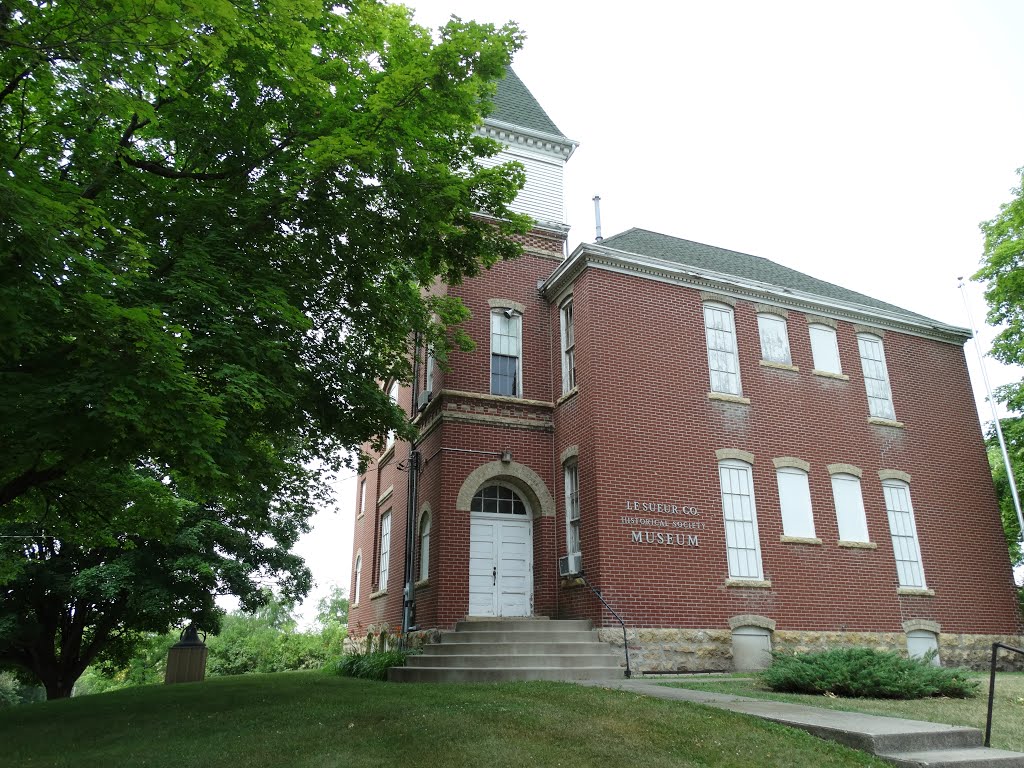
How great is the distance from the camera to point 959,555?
17016 millimetres

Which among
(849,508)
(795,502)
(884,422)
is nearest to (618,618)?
(795,502)

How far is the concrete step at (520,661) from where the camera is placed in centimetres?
1185

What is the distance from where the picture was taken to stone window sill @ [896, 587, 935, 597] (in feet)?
52.0

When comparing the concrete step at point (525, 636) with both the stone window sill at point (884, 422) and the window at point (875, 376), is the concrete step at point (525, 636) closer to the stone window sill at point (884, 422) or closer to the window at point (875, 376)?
the stone window sill at point (884, 422)

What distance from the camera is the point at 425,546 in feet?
52.6

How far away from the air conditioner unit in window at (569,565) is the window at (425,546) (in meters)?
2.79

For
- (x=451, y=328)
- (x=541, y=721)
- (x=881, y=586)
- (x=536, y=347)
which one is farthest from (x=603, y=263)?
(x=541, y=721)

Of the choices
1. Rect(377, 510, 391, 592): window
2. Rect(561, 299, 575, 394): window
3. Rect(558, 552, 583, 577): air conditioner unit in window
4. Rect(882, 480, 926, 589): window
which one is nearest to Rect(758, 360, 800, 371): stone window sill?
Rect(882, 480, 926, 589): window

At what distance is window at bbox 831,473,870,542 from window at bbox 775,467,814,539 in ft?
2.63

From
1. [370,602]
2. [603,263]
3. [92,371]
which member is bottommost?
[370,602]

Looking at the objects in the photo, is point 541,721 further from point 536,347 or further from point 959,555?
point 959,555

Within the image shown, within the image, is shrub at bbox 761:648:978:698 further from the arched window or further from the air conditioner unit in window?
the arched window

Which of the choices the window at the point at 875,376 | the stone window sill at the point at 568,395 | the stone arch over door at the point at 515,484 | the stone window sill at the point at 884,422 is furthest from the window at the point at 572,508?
the window at the point at 875,376

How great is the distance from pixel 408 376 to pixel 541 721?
8680 mm
